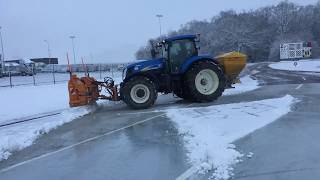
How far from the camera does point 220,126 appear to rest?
514 inches

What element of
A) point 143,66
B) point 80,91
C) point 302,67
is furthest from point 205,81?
point 302,67

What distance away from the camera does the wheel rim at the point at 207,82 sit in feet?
65.7

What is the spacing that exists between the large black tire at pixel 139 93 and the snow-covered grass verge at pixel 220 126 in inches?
70.6

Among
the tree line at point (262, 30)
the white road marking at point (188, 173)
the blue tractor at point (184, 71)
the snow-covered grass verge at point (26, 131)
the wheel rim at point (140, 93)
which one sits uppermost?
the tree line at point (262, 30)

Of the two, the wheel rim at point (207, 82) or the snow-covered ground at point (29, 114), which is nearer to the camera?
the snow-covered ground at point (29, 114)

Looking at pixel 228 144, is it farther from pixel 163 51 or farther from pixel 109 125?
pixel 163 51

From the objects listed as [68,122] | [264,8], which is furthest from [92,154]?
[264,8]

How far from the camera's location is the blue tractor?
65.2 feet

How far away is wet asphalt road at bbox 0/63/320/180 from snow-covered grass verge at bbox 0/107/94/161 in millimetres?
267

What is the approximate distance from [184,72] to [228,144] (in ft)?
31.2

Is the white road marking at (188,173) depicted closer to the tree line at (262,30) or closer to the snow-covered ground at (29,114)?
the snow-covered ground at (29,114)

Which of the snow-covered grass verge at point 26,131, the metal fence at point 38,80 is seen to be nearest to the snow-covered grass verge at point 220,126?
the snow-covered grass verge at point 26,131

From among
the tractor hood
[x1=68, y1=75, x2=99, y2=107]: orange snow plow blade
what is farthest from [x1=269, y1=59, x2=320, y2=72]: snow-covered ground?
[x1=68, y1=75, x2=99, y2=107]: orange snow plow blade

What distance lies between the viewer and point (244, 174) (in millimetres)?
8320
